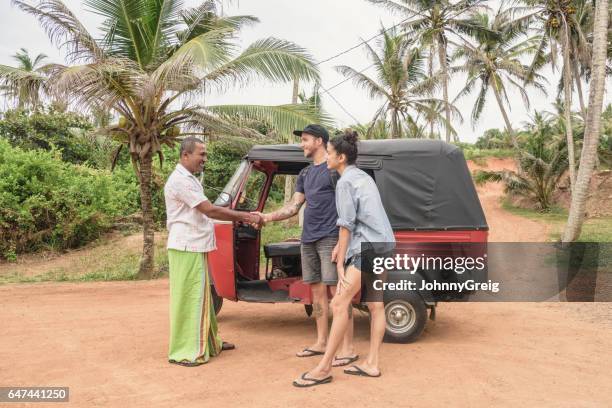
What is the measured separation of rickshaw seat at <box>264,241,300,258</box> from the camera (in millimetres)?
6633

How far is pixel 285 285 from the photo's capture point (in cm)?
646

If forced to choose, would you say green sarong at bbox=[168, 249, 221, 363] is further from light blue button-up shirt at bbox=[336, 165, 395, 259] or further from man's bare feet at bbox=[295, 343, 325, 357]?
light blue button-up shirt at bbox=[336, 165, 395, 259]

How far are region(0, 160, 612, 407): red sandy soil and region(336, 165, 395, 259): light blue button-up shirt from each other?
1.11 meters

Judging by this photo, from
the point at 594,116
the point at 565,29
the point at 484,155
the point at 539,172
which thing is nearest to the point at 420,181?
the point at 594,116

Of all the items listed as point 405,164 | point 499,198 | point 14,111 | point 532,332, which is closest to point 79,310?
point 405,164

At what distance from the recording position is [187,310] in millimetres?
5172

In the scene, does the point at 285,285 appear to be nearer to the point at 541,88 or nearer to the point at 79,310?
the point at 79,310

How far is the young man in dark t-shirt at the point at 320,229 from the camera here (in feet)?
16.3

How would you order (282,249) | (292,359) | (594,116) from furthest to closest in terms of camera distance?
(594,116) < (282,249) < (292,359)

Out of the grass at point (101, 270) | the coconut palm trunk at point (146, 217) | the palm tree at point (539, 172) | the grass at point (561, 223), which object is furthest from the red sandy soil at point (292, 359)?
the palm tree at point (539, 172)

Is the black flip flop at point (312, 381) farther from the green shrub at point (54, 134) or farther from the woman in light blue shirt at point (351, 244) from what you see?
the green shrub at point (54, 134)

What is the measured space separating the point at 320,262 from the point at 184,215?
4.20 ft

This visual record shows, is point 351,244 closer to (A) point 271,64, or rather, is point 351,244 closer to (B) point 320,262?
(B) point 320,262

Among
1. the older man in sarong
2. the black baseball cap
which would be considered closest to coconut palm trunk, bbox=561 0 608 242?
the black baseball cap
